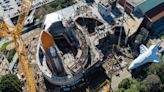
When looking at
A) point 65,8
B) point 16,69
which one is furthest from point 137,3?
point 16,69

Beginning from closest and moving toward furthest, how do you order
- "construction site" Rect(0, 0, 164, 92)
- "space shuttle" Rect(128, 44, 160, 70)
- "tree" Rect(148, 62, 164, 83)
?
1. "tree" Rect(148, 62, 164, 83)
2. "construction site" Rect(0, 0, 164, 92)
3. "space shuttle" Rect(128, 44, 160, 70)

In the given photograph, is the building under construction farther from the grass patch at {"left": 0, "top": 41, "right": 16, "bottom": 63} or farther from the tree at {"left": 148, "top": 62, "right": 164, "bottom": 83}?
the tree at {"left": 148, "top": 62, "right": 164, "bottom": 83}

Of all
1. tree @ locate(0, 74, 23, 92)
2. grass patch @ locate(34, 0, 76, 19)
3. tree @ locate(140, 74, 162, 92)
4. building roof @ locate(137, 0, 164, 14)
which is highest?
grass patch @ locate(34, 0, 76, 19)

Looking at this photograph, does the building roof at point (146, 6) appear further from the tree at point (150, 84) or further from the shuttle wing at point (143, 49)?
the tree at point (150, 84)

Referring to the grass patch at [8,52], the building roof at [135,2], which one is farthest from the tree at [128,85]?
the grass patch at [8,52]

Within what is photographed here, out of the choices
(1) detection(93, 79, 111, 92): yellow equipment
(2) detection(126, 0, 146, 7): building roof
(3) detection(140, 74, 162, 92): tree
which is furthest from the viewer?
(2) detection(126, 0, 146, 7): building roof

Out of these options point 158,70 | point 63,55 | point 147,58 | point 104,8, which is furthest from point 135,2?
point 63,55

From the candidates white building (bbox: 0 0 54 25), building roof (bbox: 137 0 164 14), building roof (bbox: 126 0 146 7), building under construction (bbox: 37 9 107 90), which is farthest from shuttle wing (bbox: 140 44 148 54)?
white building (bbox: 0 0 54 25)
